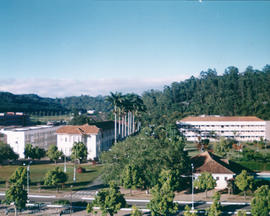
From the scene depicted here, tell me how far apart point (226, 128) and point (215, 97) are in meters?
32.3

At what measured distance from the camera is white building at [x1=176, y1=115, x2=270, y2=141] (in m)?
78.2

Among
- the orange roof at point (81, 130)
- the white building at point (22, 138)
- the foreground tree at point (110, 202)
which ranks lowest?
the foreground tree at point (110, 202)

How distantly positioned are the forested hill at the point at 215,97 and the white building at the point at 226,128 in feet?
20.6

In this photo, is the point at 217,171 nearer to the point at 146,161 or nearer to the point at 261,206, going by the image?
the point at 146,161

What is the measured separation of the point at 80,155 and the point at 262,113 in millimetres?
60466

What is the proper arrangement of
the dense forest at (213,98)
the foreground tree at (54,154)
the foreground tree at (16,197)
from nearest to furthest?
1. the foreground tree at (16,197)
2. the foreground tree at (54,154)
3. the dense forest at (213,98)

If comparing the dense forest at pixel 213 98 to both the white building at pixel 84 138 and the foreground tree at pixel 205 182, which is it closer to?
the white building at pixel 84 138

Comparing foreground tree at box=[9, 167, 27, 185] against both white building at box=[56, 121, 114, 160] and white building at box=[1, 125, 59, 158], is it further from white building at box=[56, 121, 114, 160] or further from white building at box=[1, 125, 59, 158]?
white building at box=[1, 125, 59, 158]

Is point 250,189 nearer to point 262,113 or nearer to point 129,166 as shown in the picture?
point 129,166

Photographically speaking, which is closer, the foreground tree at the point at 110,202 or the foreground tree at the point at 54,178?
the foreground tree at the point at 110,202

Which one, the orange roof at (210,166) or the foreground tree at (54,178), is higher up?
the orange roof at (210,166)

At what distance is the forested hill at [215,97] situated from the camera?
93975 mm

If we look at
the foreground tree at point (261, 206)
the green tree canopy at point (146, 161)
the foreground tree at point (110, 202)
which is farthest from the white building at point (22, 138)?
the foreground tree at point (261, 206)

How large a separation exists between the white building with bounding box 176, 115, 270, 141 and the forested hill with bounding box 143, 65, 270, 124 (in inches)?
247
